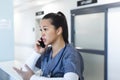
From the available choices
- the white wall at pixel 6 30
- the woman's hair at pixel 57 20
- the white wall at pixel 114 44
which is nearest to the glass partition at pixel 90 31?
the white wall at pixel 114 44

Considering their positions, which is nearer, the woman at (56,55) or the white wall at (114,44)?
the woman at (56,55)

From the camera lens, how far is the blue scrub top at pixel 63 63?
1.07m

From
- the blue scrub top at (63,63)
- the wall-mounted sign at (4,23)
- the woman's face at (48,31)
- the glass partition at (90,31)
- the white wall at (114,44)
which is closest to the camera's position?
the blue scrub top at (63,63)

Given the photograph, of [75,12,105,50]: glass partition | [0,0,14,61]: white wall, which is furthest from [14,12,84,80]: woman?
[75,12,105,50]: glass partition

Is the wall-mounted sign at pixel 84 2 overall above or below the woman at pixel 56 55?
above

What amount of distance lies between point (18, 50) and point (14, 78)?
7303 millimetres

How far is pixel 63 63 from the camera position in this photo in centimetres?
113

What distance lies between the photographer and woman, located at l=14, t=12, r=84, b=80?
3.58ft

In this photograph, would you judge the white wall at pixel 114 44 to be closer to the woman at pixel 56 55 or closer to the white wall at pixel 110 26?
the white wall at pixel 110 26

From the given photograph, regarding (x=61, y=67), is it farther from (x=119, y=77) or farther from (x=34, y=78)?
(x=119, y=77)

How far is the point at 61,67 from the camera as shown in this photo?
115 cm

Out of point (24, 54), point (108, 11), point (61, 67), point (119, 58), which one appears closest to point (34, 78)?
point (61, 67)

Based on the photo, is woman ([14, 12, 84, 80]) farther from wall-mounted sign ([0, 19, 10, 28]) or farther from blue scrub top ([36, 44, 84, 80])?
wall-mounted sign ([0, 19, 10, 28])

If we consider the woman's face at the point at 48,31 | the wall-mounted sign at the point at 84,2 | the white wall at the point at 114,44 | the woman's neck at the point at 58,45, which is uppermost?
the wall-mounted sign at the point at 84,2
